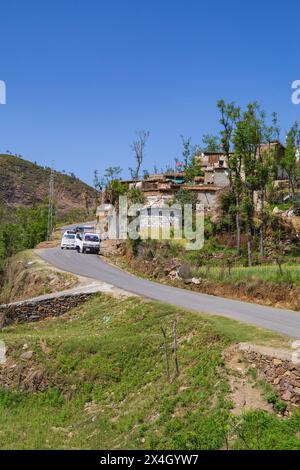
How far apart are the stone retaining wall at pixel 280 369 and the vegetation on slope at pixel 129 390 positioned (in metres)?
0.83

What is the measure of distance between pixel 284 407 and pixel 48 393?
804cm

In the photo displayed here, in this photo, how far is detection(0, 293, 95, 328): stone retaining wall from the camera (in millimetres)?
24938

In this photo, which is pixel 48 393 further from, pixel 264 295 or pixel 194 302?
pixel 264 295

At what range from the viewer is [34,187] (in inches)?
5635

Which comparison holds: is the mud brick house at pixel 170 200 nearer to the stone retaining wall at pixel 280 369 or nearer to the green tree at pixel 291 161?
the green tree at pixel 291 161

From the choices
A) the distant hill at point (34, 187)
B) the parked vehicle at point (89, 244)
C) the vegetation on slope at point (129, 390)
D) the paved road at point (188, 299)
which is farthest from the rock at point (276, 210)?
the distant hill at point (34, 187)

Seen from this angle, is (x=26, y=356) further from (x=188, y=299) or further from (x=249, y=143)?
(x=249, y=143)

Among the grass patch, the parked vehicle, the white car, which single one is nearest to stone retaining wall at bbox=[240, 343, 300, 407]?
the grass patch

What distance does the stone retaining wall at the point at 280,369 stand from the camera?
1218 cm

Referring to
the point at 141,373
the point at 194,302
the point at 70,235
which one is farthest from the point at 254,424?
the point at 70,235

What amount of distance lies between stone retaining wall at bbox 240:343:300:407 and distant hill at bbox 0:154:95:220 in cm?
11662

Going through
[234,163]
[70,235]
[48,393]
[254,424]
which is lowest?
[48,393]
